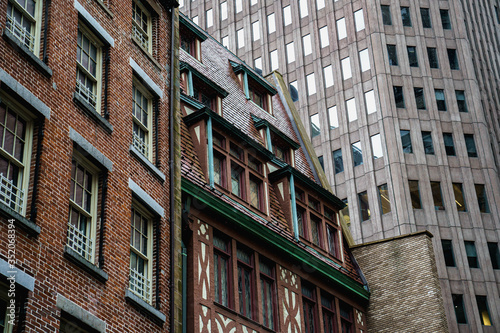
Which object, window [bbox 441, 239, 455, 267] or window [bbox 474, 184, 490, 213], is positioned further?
window [bbox 474, 184, 490, 213]

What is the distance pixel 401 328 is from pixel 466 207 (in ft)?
113

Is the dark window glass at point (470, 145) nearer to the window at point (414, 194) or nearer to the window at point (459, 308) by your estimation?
the window at point (414, 194)

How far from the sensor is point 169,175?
2081cm

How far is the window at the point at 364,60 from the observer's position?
6744 cm

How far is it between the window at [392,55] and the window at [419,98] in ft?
10.3

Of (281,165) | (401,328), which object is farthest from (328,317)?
(281,165)

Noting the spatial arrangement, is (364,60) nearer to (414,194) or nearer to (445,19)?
(445,19)

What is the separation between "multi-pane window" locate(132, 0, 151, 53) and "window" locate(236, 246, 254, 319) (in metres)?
6.61

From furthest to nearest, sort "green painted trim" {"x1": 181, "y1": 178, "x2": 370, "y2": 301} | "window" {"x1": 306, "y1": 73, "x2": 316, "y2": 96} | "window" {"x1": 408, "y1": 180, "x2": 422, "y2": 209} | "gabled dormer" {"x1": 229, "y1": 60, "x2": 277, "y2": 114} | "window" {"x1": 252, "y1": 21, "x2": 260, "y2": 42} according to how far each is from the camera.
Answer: "window" {"x1": 252, "y1": 21, "x2": 260, "y2": 42}, "window" {"x1": 306, "y1": 73, "x2": 316, "y2": 96}, "window" {"x1": 408, "y1": 180, "x2": 422, "y2": 209}, "gabled dormer" {"x1": 229, "y1": 60, "x2": 277, "y2": 114}, "green painted trim" {"x1": 181, "y1": 178, "x2": 370, "y2": 301}

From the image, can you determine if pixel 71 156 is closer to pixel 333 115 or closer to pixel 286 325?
pixel 286 325

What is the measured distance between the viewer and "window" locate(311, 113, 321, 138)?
222ft

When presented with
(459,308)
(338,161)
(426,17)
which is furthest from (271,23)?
(459,308)

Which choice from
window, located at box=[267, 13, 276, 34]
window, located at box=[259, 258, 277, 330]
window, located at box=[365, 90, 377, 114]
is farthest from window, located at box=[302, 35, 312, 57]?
window, located at box=[259, 258, 277, 330]

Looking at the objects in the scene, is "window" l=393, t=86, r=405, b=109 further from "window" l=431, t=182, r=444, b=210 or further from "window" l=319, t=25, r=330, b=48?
"window" l=319, t=25, r=330, b=48
